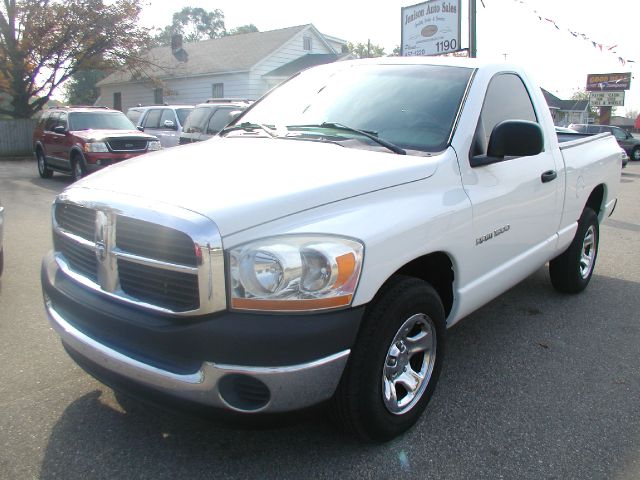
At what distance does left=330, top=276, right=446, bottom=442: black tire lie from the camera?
95.3 inches

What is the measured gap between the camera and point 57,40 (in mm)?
22953

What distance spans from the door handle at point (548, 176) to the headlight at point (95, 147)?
410 inches

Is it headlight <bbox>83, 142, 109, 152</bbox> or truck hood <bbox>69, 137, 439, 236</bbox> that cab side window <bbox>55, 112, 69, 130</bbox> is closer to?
headlight <bbox>83, 142, 109, 152</bbox>

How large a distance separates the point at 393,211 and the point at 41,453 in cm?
197

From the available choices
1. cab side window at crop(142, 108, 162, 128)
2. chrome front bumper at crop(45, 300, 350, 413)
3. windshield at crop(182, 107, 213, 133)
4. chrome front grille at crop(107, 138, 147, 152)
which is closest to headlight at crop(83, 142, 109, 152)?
chrome front grille at crop(107, 138, 147, 152)

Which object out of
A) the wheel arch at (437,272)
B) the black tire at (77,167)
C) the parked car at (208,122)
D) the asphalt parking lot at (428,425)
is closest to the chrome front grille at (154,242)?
the asphalt parking lot at (428,425)

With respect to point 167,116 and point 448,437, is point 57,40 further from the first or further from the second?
point 448,437

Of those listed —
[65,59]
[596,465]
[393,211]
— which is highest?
[65,59]

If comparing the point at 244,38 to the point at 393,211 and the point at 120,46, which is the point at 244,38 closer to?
the point at 120,46

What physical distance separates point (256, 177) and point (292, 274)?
56 cm

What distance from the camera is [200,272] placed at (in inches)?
84.6

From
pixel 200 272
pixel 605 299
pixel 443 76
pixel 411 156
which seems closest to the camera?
pixel 200 272

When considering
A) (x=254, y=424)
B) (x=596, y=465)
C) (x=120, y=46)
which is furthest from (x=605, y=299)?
(x=120, y=46)

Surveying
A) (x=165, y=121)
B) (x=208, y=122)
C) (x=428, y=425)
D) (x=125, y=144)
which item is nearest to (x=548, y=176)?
(x=428, y=425)
